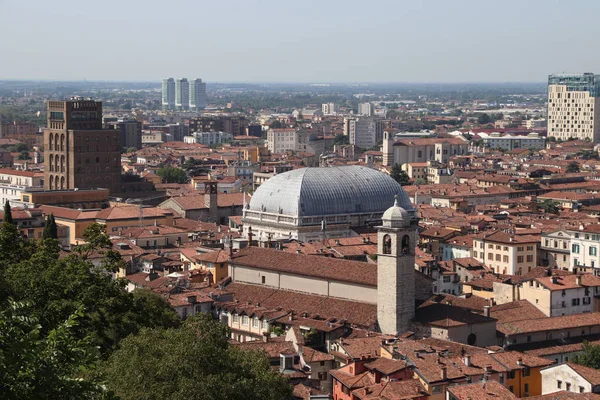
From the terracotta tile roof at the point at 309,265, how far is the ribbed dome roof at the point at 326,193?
12.8m

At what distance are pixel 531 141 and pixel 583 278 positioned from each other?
399 feet

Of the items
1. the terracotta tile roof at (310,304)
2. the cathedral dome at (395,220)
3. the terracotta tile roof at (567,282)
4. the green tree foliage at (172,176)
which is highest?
the cathedral dome at (395,220)

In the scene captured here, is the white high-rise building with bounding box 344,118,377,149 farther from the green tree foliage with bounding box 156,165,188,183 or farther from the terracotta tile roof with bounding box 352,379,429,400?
the terracotta tile roof with bounding box 352,379,429,400

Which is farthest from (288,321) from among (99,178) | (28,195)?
(99,178)

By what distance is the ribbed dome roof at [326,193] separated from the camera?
207 ft

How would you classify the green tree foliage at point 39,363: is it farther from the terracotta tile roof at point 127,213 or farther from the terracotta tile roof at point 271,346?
the terracotta tile roof at point 127,213

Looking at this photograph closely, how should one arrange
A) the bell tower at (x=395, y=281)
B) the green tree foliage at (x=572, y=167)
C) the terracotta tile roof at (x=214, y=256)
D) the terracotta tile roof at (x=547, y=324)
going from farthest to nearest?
1. the green tree foliage at (x=572, y=167)
2. the terracotta tile roof at (x=214, y=256)
3. the terracotta tile roof at (x=547, y=324)
4. the bell tower at (x=395, y=281)

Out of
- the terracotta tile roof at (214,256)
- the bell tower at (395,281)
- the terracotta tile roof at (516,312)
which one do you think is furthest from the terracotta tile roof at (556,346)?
the terracotta tile roof at (214,256)

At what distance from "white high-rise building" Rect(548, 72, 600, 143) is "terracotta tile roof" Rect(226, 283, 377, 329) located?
135090mm

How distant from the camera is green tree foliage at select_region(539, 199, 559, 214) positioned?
83488mm

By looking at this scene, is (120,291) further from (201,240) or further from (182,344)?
(201,240)

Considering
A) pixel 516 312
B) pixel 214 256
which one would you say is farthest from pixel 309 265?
pixel 516 312

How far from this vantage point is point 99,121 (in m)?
95.1

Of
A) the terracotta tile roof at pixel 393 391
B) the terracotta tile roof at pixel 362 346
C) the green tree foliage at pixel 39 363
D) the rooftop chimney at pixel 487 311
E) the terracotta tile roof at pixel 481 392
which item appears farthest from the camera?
the rooftop chimney at pixel 487 311
